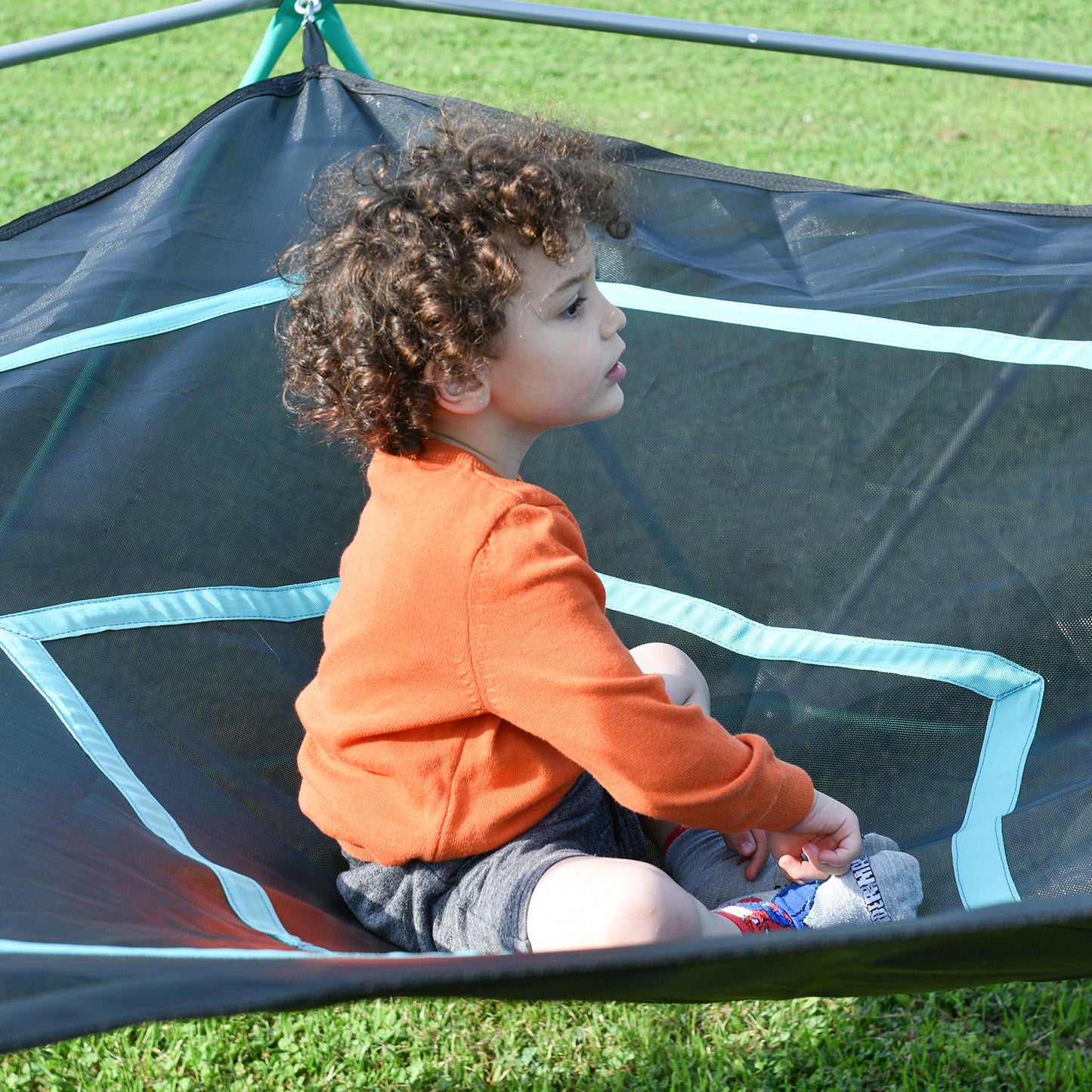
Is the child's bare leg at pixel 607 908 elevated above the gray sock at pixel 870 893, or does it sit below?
above

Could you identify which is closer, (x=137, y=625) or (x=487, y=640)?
(x=487, y=640)

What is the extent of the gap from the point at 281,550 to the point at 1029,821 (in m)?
0.92

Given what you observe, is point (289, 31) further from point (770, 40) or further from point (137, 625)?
point (137, 625)

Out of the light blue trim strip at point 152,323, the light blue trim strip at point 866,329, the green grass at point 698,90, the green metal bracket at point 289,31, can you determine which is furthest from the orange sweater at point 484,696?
the green grass at point 698,90

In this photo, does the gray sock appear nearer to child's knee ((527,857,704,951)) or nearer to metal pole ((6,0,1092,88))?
child's knee ((527,857,704,951))

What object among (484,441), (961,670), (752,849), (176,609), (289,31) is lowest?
(961,670)

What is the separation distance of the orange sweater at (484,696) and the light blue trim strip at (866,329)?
0.86 metres

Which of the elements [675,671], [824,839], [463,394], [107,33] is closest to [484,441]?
[463,394]

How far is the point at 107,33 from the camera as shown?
1.86m

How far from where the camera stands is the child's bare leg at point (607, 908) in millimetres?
998

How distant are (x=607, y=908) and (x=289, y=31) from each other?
5.25ft

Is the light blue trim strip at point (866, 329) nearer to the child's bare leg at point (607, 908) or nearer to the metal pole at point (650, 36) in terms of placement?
the metal pole at point (650, 36)

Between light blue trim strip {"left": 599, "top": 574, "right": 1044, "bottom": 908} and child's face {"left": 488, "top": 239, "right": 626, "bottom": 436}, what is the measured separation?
596 millimetres

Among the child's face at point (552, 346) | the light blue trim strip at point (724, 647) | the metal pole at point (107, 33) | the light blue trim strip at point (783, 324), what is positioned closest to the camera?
the child's face at point (552, 346)
